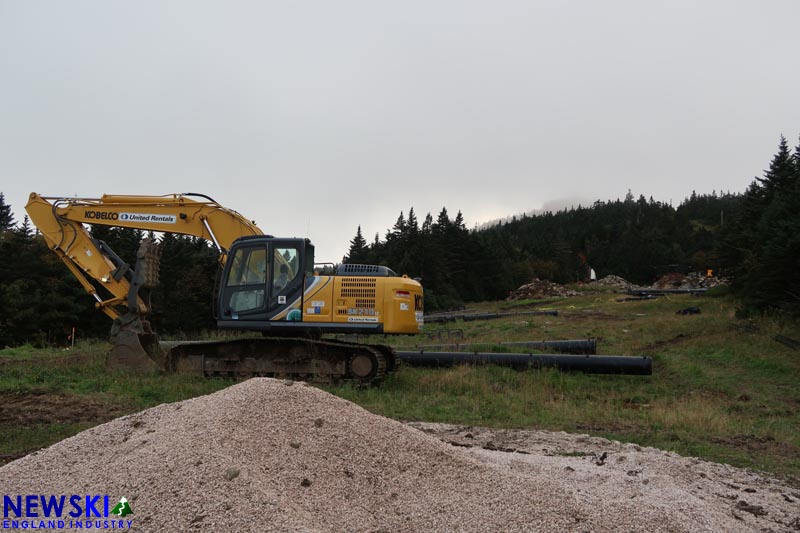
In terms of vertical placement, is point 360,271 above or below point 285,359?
above

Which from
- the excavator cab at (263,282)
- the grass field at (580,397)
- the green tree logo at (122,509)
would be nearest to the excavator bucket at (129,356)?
the grass field at (580,397)

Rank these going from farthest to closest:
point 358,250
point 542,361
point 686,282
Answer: point 358,250 → point 686,282 → point 542,361

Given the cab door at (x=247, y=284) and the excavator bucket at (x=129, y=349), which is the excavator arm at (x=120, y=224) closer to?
the excavator bucket at (x=129, y=349)

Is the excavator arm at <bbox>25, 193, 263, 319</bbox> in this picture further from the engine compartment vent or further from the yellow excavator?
the engine compartment vent

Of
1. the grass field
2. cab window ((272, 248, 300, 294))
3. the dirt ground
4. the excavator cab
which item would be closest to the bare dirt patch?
the grass field

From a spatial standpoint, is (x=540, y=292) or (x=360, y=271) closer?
(x=360, y=271)

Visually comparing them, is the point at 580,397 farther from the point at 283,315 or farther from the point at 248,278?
the point at 248,278

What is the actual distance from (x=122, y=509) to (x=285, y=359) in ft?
25.8

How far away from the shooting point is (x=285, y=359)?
12430 mm

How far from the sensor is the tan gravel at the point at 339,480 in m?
4.53

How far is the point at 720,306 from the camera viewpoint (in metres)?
27.2

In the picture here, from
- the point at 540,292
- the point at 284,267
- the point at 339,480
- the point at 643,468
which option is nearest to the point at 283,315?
the point at 284,267

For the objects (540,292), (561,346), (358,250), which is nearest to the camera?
(561,346)

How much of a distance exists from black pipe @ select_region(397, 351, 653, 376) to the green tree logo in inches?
401
